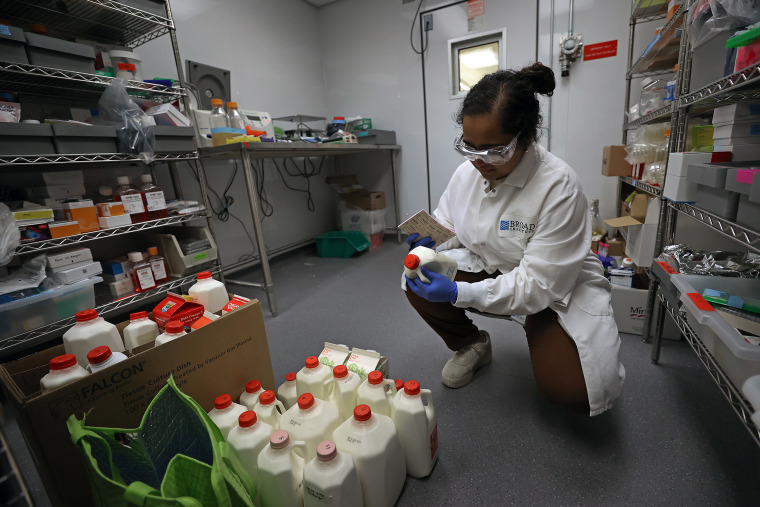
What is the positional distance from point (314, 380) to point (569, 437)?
76 centimetres

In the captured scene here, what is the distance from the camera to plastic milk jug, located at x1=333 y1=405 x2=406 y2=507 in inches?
29.9

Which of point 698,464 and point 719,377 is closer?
point 719,377

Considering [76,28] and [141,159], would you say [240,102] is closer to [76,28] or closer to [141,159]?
[76,28]

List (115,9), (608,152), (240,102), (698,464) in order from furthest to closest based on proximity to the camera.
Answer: (240,102)
(608,152)
(115,9)
(698,464)

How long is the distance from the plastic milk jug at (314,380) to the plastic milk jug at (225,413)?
163mm

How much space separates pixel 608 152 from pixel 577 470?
177cm

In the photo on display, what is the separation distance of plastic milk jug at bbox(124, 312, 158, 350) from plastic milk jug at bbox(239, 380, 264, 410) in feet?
1.00

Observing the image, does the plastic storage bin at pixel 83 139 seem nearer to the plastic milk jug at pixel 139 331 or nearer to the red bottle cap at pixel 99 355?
the plastic milk jug at pixel 139 331

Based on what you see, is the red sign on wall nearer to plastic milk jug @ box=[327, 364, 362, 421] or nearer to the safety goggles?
the safety goggles

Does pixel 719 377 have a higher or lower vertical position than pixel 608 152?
lower

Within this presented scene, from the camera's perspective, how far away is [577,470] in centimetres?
92

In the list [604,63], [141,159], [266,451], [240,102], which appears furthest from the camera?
[240,102]

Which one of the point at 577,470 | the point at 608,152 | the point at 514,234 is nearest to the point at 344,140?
the point at 608,152

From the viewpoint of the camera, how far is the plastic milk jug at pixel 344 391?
920mm
